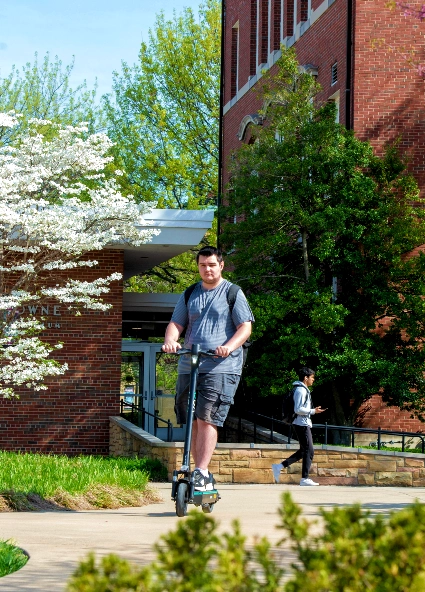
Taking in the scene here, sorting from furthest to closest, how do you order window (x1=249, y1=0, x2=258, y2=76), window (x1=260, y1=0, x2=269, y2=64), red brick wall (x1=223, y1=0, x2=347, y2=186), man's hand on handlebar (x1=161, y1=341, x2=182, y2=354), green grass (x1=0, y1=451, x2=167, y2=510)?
window (x1=249, y1=0, x2=258, y2=76)
window (x1=260, y1=0, x2=269, y2=64)
red brick wall (x1=223, y1=0, x2=347, y2=186)
green grass (x1=0, y1=451, x2=167, y2=510)
man's hand on handlebar (x1=161, y1=341, x2=182, y2=354)

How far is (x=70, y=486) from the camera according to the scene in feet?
28.0

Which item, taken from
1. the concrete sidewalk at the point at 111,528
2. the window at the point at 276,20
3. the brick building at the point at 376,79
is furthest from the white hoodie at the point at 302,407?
the window at the point at 276,20

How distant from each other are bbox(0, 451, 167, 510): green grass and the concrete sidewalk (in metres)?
0.24

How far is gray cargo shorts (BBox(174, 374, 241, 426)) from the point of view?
23.4ft

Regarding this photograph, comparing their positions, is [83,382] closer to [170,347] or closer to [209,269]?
[209,269]

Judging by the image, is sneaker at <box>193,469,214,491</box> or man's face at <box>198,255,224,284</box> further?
man's face at <box>198,255,224,284</box>

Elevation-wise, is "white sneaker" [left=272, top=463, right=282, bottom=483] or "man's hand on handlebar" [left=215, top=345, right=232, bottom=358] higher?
"man's hand on handlebar" [left=215, top=345, right=232, bottom=358]

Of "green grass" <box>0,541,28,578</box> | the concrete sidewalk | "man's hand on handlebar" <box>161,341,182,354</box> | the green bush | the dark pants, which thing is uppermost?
"man's hand on handlebar" <box>161,341,182,354</box>

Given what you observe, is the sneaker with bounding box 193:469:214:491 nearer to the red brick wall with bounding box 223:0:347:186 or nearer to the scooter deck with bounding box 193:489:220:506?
the scooter deck with bounding box 193:489:220:506

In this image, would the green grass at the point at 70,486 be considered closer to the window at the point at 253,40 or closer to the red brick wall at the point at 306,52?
the red brick wall at the point at 306,52

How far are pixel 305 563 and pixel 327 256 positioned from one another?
1534cm

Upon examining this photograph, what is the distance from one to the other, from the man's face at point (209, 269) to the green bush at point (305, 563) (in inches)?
191

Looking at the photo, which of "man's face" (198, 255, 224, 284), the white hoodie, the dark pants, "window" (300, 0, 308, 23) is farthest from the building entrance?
"man's face" (198, 255, 224, 284)

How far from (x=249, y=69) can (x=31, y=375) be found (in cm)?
1548
